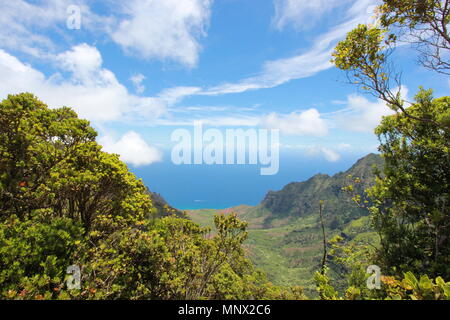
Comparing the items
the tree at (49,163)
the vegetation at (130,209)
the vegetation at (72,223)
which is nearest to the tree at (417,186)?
the vegetation at (130,209)

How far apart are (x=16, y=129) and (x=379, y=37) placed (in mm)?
15154

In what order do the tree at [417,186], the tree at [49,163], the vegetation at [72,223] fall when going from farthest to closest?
the tree at [417,186] → the tree at [49,163] → the vegetation at [72,223]

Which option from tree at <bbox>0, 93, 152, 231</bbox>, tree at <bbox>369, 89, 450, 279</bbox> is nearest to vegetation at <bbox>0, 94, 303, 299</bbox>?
tree at <bbox>0, 93, 152, 231</bbox>

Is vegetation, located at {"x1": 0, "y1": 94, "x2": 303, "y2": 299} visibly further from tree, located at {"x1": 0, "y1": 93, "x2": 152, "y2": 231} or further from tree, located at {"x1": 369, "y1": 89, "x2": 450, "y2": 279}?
tree, located at {"x1": 369, "y1": 89, "x2": 450, "y2": 279}

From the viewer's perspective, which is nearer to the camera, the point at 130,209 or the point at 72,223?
the point at 72,223

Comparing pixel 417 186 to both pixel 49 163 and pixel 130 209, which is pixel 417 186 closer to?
pixel 130 209

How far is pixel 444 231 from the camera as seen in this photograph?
33.7 feet

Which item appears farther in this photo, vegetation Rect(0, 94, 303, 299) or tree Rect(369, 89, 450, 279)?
tree Rect(369, 89, 450, 279)

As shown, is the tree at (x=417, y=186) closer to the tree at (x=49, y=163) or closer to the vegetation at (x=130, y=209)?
the vegetation at (x=130, y=209)

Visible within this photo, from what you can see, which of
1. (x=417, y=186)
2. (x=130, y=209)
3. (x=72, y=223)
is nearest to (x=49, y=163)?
(x=72, y=223)

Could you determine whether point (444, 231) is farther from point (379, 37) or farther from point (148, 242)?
point (148, 242)
